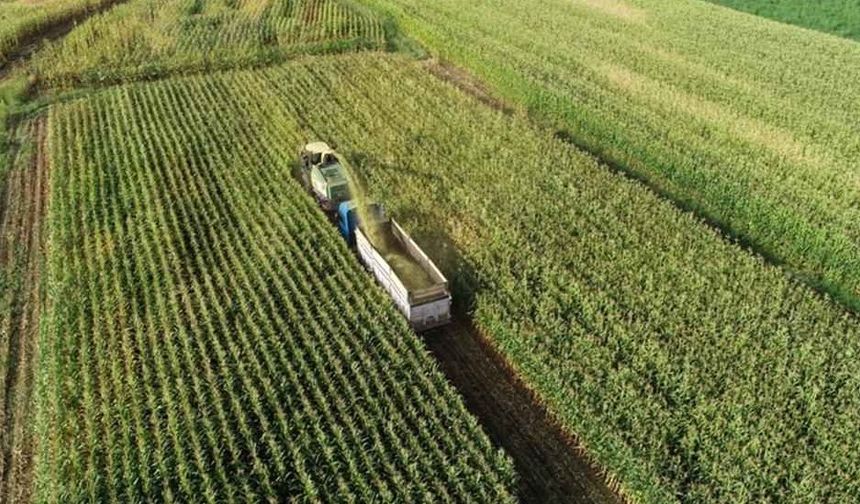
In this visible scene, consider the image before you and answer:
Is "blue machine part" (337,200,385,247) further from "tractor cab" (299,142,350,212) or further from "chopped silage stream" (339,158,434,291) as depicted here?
"tractor cab" (299,142,350,212)

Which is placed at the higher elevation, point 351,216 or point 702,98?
point 702,98

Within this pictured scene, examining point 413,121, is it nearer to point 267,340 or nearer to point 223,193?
point 223,193

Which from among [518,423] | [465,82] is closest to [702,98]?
[465,82]

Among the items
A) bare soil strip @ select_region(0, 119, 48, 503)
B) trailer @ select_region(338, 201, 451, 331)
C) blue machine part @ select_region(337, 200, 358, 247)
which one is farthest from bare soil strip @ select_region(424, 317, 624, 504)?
bare soil strip @ select_region(0, 119, 48, 503)

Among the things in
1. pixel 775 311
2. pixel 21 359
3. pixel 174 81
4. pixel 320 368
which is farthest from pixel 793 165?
pixel 174 81

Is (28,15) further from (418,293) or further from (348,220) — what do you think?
(418,293)

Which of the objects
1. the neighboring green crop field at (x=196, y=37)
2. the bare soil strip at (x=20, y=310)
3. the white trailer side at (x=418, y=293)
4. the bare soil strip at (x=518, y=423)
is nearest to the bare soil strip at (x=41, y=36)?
the neighboring green crop field at (x=196, y=37)

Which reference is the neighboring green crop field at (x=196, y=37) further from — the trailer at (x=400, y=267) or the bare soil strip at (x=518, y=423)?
the bare soil strip at (x=518, y=423)
